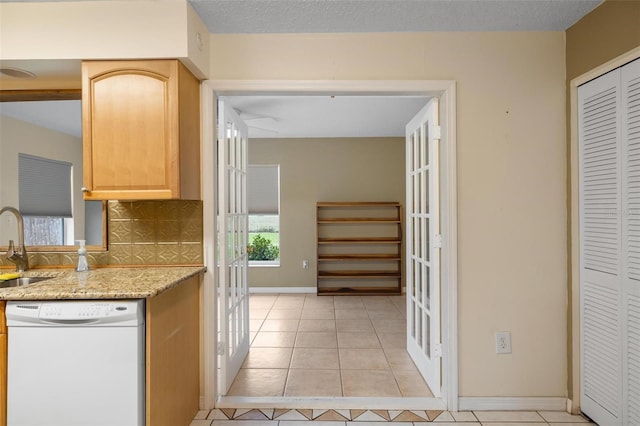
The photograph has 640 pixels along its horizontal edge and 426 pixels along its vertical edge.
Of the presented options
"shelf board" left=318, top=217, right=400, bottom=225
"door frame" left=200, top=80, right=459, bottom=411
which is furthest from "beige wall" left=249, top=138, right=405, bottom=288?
"door frame" left=200, top=80, right=459, bottom=411

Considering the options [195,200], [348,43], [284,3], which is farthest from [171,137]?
[348,43]

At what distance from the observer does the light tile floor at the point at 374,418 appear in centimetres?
230

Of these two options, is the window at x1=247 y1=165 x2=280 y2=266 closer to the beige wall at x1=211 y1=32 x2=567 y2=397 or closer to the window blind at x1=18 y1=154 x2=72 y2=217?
the window blind at x1=18 y1=154 x2=72 y2=217

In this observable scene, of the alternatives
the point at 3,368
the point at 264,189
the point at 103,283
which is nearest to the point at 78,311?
the point at 103,283

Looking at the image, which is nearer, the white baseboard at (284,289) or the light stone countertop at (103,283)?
the light stone countertop at (103,283)

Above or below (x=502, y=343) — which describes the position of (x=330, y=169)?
above

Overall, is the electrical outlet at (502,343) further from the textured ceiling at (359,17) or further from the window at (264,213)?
the window at (264,213)

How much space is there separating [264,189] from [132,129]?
4.17 m

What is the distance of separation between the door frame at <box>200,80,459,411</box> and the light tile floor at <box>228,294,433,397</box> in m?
0.35

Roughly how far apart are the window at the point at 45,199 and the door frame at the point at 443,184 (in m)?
0.91

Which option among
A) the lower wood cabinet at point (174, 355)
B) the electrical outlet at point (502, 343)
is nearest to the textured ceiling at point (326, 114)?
the lower wood cabinet at point (174, 355)

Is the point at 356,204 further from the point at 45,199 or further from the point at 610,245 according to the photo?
the point at 45,199

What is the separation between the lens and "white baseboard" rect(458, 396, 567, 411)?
2.42 meters

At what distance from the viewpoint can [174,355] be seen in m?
2.06
